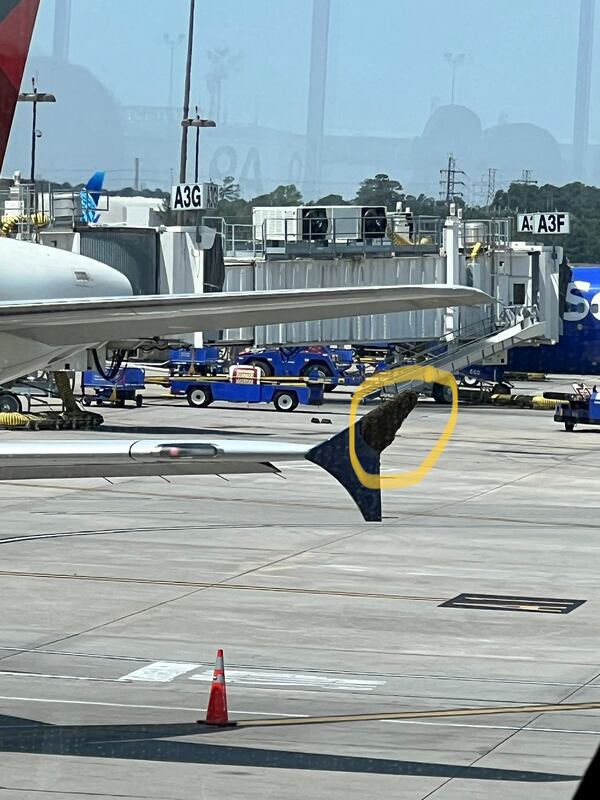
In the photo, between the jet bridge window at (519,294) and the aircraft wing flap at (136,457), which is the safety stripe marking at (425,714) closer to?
the aircraft wing flap at (136,457)

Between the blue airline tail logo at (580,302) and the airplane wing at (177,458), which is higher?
the blue airline tail logo at (580,302)

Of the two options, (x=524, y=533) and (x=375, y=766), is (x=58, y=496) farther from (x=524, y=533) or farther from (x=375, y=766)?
(x=375, y=766)

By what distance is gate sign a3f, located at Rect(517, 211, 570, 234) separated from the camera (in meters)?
76.0

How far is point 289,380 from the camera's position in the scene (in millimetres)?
59500

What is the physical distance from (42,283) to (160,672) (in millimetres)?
4615

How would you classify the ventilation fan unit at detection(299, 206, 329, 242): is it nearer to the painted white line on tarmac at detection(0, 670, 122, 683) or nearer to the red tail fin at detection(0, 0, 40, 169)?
the red tail fin at detection(0, 0, 40, 169)

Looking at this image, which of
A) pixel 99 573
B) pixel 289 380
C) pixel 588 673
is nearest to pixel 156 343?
pixel 289 380

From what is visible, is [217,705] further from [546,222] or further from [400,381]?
[546,222]

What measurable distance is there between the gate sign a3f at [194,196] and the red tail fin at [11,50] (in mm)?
40472

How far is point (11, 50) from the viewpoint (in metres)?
16.1

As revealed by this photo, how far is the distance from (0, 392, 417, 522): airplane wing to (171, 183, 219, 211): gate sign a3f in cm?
4183

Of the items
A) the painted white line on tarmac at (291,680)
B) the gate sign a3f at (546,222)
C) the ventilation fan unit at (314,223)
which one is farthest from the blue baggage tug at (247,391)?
the painted white line on tarmac at (291,680)

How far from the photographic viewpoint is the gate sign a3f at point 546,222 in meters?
76.0

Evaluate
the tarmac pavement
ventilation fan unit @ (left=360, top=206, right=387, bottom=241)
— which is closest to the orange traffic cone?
the tarmac pavement
